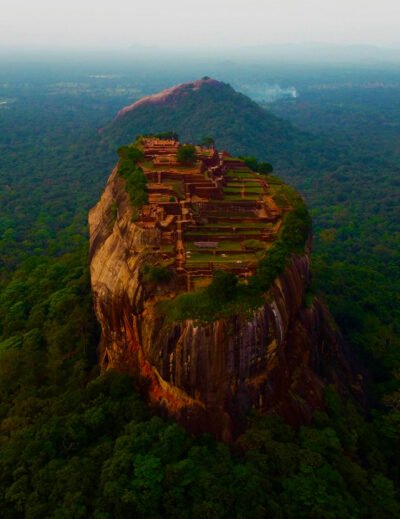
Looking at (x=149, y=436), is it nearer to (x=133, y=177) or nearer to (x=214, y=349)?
(x=214, y=349)

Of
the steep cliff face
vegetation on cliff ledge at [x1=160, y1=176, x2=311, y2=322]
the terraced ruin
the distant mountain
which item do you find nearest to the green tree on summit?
the terraced ruin

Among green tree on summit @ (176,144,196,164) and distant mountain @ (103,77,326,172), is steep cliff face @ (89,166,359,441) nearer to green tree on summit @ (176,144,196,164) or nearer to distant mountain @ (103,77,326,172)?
green tree on summit @ (176,144,196,164)

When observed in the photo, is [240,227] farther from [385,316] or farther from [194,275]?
[385,316]

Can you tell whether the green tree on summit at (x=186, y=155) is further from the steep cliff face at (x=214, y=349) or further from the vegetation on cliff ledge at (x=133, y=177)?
the steep cliff face at (x=214, y=349)

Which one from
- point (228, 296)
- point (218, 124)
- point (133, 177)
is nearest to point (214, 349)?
point (228, 296)

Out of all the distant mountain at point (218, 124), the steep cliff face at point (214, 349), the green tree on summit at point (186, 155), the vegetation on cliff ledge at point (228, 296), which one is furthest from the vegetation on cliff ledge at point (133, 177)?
the distant mountain at point (218, 124)

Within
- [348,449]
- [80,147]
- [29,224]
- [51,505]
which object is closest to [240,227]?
[348,449]
